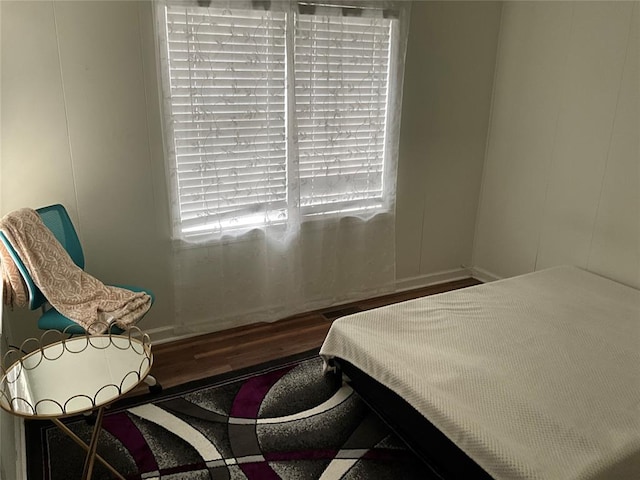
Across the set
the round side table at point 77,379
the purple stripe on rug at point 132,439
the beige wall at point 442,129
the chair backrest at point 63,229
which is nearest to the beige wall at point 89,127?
the chair backrest at point 63,229

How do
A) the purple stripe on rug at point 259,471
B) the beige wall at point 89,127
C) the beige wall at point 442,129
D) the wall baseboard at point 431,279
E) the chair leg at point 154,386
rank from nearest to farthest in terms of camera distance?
the purple stripe on rug at point 259,471
the beige wall at point 89,127
the chair leg at point 154,386
the beige wall at point 442,129
the wall baseboard at point 431,279

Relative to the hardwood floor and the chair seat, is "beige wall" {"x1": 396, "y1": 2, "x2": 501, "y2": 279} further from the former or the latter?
the chair seat

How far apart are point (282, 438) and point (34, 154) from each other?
178 cm

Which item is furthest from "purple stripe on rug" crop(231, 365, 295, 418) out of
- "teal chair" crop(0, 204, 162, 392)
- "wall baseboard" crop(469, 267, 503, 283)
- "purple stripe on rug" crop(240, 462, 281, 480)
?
"wall baseboard" crop(469, 267, 503, 283)

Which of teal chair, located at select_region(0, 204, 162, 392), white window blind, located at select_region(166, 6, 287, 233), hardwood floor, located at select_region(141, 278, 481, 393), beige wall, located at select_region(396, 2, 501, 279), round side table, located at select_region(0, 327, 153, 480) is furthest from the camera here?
beige wall, located at select_region(396, 2, 501, 279)

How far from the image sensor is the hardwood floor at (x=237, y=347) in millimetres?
2775

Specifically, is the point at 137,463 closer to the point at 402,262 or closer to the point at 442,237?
the point at 402,262

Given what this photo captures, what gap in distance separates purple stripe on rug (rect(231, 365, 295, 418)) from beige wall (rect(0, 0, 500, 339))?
74 cm

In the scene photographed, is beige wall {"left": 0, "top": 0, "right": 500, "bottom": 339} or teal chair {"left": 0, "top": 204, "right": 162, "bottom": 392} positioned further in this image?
beige wall {"left": 0, "top": 0, "right": 500, "bottom": 339}

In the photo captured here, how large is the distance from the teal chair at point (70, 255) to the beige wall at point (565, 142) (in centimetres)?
256

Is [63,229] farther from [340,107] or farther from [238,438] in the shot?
[340,107]

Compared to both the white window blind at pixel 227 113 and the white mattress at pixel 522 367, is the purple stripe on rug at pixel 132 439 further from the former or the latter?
the white window blind at pixel 227 113

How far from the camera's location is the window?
267 centimetres

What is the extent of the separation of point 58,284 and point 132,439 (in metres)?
0.76
